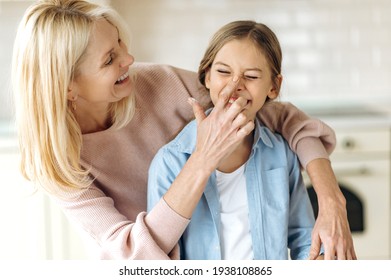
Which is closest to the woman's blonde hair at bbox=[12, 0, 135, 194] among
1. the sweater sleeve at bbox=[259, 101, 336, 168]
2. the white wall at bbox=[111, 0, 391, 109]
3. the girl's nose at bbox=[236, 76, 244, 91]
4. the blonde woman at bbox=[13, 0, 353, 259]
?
the blonde woman at bbox=[13, 0, 353, 259]

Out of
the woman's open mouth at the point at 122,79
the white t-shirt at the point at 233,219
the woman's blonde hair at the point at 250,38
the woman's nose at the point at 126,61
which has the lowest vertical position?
the white t-shirt at the point at 233,219

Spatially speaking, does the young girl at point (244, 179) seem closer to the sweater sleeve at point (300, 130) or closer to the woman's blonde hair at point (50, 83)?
the sweater sleeve at point (300, 130)

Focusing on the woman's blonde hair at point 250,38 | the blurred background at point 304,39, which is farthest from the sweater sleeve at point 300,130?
the blurred background at point 304,39

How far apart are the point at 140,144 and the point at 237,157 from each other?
7.3 inches

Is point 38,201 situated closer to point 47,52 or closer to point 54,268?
point 54,268

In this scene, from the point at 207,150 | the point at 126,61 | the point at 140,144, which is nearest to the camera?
the point at 207,150

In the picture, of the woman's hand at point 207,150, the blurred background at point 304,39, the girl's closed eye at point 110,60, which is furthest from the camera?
the blurred background at point 304,39

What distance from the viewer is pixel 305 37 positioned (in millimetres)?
2537

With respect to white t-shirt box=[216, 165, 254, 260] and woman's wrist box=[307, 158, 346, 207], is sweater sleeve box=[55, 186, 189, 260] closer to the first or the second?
white t-shirt box=[216, 165, 254, 260]

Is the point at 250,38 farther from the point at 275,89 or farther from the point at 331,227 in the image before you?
the point at 331,227

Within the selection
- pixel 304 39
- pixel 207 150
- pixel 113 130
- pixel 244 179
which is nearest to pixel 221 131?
pixel 207 150

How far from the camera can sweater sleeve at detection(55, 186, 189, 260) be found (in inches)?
36.5

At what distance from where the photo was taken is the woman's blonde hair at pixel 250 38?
0.99 m

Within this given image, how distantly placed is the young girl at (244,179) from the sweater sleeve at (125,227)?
0.06 m
